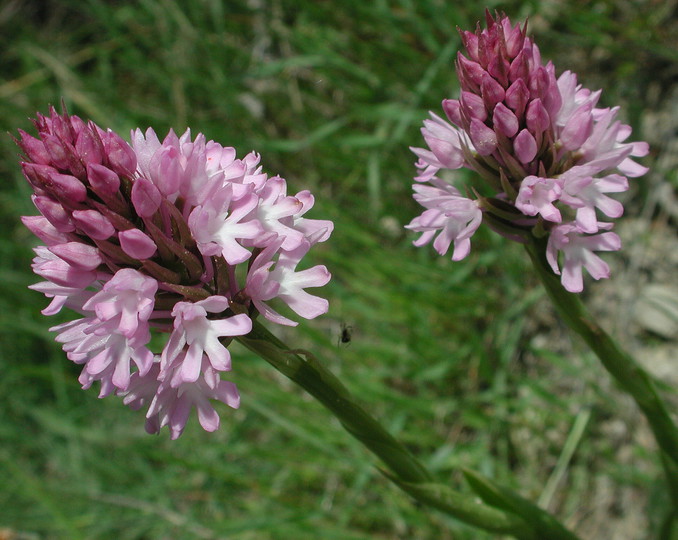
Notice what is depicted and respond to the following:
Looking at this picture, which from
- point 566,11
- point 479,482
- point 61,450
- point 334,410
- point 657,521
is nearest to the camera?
point 334,410

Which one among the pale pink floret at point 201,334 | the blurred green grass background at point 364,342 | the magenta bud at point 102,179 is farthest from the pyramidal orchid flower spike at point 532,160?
the blurred green grass background at point 364,342

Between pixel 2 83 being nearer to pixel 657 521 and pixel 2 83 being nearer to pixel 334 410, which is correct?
pixel 334 410

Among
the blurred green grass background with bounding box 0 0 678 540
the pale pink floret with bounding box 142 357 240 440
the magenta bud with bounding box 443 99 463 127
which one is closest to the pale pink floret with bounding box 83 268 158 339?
the pale pink floret with bounding box 142 357 240 440

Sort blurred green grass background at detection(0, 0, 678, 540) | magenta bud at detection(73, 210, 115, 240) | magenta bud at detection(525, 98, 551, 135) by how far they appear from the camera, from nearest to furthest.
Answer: magenta bud at detection(73, 210, 115, 240), magenta bud at detection(525, 98, 551, 135), blurred green grass background at detection(0, 0, 678, 540)

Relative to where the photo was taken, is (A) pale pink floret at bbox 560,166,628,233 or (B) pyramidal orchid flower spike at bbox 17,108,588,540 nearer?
(B) pyramidal orchid flower spike at bbox 17,108,588,540

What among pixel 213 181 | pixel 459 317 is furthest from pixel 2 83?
pixel 213 181

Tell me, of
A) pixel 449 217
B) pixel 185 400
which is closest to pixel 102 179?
pixel 185 400

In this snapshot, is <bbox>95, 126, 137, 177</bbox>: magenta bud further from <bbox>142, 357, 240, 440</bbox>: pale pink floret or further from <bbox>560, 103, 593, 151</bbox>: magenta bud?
<bbox>560, 103, 593, 151</bbox>: magenta bud
